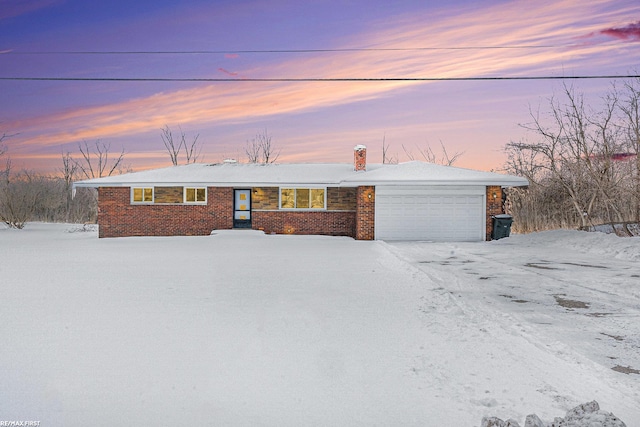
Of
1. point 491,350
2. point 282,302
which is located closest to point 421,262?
point 282,302

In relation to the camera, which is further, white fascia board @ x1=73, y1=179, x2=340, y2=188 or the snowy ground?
white fascia board @ x1=73, y1=179, x2=340, y2=188

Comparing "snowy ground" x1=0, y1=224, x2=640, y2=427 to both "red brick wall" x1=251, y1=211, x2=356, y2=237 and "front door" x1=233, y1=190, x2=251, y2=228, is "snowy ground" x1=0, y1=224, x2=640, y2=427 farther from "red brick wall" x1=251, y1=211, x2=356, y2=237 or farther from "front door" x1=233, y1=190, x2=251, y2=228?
"front door" x1=233, y1=190, x2=251, y2=228

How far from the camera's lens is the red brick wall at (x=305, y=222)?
2550 centimetres

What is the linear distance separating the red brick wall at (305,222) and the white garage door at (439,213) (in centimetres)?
291

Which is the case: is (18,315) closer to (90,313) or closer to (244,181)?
(90,313)

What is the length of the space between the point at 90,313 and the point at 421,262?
935 cm

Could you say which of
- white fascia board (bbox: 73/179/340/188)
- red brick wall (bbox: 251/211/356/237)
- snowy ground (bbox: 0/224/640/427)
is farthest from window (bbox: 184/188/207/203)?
snowy ground (bbox: 0/224/640/427)

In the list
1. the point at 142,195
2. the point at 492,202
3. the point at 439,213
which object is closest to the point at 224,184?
the point at 142,195

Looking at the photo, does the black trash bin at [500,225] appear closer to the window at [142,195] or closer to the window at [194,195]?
the window at [194,195]

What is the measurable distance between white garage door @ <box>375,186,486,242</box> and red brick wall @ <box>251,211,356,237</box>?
9.54 ft

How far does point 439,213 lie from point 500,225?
9.21 feet

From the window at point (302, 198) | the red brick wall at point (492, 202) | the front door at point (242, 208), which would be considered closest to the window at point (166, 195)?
the front door at point (242, 208)

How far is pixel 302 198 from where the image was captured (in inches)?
1015

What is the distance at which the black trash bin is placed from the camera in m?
23.1
